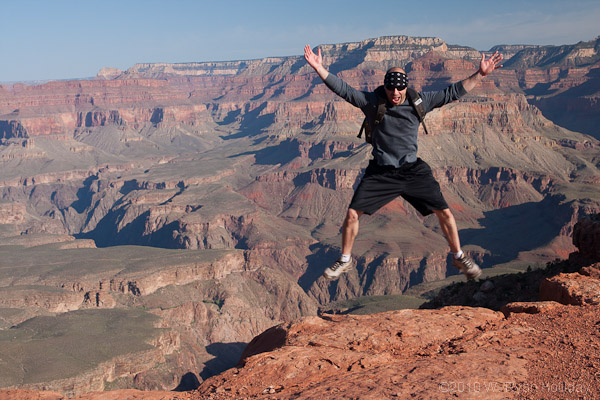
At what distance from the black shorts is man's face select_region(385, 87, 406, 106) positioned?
140cm

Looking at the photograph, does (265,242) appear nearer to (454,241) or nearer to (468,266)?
(468,266)

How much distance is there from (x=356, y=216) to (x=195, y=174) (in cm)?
18794

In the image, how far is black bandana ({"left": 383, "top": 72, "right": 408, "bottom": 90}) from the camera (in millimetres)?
11530

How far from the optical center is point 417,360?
12109 mm

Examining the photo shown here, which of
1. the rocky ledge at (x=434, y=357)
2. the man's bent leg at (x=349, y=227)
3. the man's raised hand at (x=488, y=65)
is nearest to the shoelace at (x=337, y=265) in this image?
the man's bent leg at (x=349, y=227)

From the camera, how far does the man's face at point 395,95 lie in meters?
11.7

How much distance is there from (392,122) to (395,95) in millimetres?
610

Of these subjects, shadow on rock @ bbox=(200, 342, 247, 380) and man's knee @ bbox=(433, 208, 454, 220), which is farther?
shadow on rock @ bbox=(200, 342, 247, 380)

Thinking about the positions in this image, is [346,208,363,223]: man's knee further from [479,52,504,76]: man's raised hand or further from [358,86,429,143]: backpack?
[479,52,504,76]: man's raised hand

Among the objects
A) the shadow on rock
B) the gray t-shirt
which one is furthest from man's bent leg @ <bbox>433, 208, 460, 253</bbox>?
the shadow on rock

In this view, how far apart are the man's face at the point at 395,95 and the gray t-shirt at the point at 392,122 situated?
0.34 ft

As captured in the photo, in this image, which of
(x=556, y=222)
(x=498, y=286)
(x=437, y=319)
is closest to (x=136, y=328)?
(x=498, y=286)

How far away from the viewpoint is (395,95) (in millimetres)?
11719

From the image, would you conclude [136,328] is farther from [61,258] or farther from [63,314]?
[61,258]
